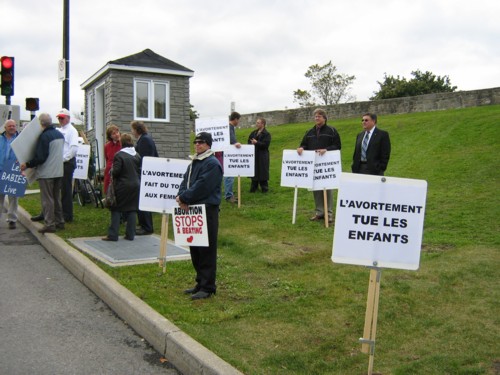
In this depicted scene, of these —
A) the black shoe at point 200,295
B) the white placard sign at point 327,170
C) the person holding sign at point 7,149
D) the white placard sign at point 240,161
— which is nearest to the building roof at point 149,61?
the white placard sign at point 240,161

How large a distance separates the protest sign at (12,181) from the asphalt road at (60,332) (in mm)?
2926

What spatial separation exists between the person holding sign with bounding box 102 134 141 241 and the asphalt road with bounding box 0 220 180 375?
144 cm

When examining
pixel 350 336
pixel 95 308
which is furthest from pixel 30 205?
pixel 350 336

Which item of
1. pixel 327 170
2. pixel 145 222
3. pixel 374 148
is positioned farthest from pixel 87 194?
pixel 374 148

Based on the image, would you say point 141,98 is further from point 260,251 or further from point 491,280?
point 491,280

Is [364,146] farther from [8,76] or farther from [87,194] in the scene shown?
[8,76]

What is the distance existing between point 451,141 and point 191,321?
1384cm

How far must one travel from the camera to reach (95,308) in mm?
6469

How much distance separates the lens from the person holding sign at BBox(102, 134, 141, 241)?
916 centimetres

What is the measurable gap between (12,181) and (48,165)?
147 centimetres

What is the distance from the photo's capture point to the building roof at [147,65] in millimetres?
18719

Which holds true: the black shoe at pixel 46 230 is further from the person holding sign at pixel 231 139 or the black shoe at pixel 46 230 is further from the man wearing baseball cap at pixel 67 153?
the person holding sign at pixel 231 139

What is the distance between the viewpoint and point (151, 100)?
1930cm

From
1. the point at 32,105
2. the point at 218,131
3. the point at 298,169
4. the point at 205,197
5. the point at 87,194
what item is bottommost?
the point at 87,194
